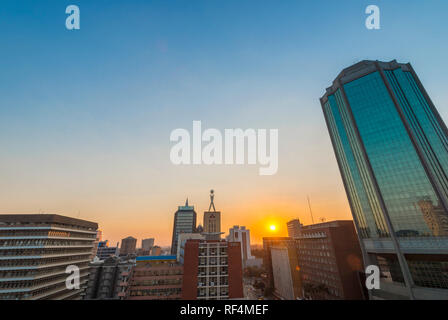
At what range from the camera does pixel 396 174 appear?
55.1m

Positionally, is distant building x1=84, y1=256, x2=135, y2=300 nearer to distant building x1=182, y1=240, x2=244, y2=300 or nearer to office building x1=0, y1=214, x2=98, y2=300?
office building x1=0, y1=214, x2=98, y2=300

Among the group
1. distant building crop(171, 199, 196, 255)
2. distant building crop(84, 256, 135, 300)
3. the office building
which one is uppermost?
distant building crop(171, 199, 196, 255)

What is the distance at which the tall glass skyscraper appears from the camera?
4834cm

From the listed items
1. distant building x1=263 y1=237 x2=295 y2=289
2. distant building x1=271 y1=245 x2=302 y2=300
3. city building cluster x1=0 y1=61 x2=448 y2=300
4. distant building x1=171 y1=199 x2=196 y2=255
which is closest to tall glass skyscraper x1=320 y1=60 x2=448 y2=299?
city building cluster x1=0 y1=61 x2=448 y2=300

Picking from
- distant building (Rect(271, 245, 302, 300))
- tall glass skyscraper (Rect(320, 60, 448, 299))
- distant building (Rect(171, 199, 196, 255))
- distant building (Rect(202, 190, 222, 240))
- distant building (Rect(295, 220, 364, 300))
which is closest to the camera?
tall glass skyscraper (Rect(320, 60, 448, 299))

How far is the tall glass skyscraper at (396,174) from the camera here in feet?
159

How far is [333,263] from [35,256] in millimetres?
83078

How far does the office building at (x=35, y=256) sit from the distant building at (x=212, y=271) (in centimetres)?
3626

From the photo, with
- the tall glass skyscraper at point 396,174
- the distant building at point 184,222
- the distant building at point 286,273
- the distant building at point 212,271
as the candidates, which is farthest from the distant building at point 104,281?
the tall glass skyscraper at point 396,174

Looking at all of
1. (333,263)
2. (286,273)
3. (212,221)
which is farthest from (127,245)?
(333,263)

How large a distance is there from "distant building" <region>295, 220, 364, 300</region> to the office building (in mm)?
78032

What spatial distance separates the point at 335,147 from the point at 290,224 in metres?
141
